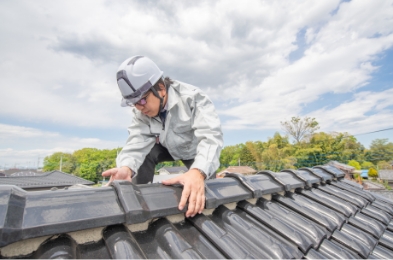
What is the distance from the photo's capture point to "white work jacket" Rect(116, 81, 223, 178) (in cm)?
187

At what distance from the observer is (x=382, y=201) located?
127 inches

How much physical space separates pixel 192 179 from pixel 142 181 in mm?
1900

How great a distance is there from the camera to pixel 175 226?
1312mm

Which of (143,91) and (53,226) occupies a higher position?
(143,91)

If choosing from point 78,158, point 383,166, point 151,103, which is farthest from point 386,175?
point 78,158

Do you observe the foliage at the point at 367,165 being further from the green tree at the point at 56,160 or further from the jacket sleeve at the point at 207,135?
the green tree at the point at 56,160

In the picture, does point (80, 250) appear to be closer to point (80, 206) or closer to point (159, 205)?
point (80, 206)

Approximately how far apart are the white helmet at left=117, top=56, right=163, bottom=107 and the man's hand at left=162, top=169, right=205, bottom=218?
1.01 metres

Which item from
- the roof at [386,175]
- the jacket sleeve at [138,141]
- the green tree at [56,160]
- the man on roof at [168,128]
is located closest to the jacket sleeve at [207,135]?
the man on roof at [168,128]

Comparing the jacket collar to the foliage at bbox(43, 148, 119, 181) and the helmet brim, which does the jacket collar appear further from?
the foliage at bbox(43, 148, 119, 181)

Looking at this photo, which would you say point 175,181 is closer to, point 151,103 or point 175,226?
point 175,226

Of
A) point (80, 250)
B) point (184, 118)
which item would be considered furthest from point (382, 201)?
point (80, 250)

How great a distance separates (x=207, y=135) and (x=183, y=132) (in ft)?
2.19

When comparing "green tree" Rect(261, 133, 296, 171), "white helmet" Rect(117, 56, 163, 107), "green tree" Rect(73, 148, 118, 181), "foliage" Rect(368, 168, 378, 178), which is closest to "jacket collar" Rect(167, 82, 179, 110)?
"white helmet" Rect(117, 56, 163, 107)
